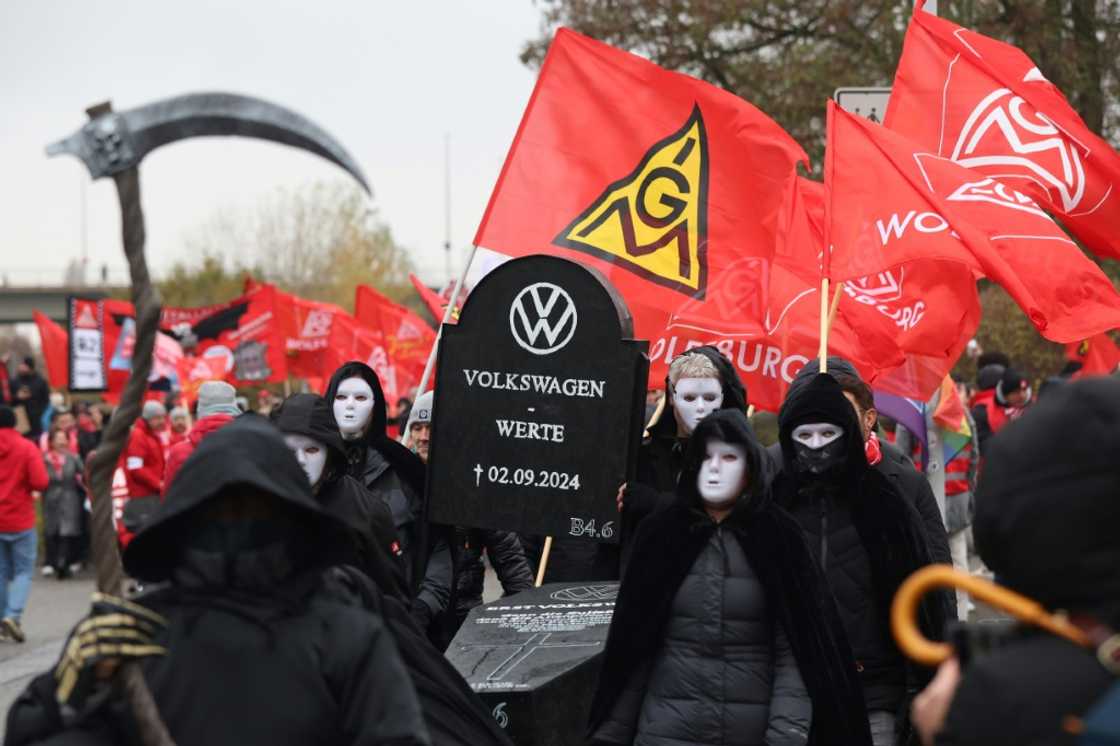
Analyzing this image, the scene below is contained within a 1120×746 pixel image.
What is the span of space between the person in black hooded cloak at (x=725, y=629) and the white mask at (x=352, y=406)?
2161mm

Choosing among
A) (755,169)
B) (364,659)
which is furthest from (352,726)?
(755,169)

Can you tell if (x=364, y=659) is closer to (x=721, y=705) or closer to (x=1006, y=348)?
(x=721, y=705)

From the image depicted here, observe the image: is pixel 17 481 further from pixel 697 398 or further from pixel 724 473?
pixel 724 473

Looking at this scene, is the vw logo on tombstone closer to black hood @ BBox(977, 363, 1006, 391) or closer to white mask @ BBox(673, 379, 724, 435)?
white mask @ BBox(673, 379, 724, 435)

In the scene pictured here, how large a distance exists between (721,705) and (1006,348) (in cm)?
2232

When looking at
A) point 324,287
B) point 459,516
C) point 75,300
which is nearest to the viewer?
point 459,516

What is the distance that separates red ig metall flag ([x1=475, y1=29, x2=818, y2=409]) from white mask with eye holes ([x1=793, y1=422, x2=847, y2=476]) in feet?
9.73

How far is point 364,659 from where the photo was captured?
3451 mm

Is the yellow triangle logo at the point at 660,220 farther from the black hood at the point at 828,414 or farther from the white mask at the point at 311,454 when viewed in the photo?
the white mask at the point at 311,454

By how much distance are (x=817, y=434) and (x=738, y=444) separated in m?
0.85

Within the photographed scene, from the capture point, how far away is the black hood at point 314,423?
6.25m

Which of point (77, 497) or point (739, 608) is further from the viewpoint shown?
point (77, 497)

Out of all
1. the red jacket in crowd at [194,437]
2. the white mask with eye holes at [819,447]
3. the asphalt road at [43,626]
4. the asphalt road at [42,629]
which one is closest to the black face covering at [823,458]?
the white mask with eye holes at [819,447]

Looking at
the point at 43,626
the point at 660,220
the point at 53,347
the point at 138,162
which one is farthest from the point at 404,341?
the point at 138,162
